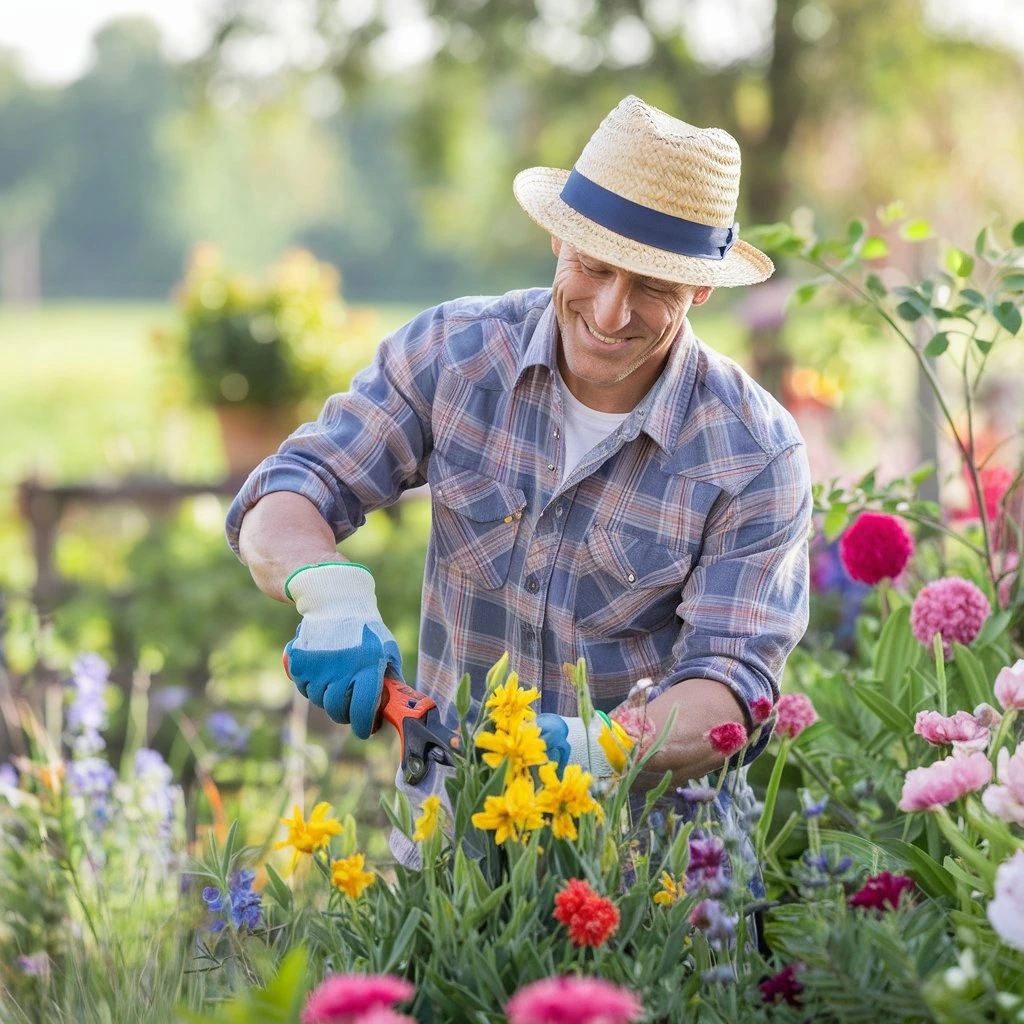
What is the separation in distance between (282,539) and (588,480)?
18.1 inches

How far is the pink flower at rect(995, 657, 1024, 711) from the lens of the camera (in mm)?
1403

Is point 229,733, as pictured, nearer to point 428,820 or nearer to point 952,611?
point 952,611

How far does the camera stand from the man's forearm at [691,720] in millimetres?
1642

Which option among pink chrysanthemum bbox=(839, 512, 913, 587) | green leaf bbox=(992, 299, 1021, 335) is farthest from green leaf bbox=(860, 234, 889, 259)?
pink chrysanthemum bbox=(839, 512, 913, 587)

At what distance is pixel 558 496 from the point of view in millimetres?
1964

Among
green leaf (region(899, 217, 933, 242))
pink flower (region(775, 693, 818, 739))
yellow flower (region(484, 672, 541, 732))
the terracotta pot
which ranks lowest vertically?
the terracotta pot

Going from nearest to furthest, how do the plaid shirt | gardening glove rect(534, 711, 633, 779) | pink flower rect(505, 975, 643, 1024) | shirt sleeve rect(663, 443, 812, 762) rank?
pink flower rect(505, 975, 643, 1024), gardening glove rect(534, 711, 633, 779), shirt sleeve rect(663, 443, 812, 762), the plaid shirt

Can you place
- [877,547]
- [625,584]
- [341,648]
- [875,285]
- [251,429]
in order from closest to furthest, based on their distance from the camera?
[341,648], [625,584], [877,547], [875,285], [251,429]

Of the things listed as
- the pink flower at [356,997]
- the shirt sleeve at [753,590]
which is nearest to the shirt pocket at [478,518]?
the shirt sleeve at [753,590]

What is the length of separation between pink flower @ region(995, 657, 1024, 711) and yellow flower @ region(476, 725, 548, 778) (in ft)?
1.70

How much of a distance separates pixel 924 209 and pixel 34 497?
5270 millimetres

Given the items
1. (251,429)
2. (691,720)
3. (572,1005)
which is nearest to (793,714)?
(691,720)

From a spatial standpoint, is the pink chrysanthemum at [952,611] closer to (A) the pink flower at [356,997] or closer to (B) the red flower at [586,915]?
(B) the red flower at [586,915]

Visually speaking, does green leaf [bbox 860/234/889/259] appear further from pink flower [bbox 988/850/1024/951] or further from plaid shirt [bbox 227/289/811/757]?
pink flower [bbox 988/850/1024/951]
